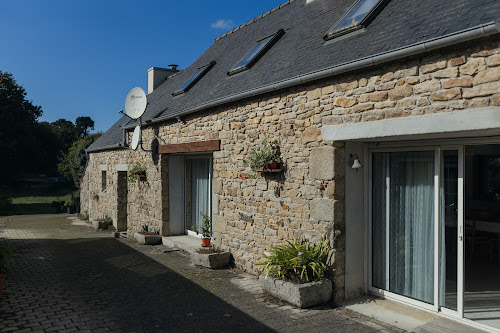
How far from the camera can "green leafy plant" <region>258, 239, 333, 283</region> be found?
525 cm

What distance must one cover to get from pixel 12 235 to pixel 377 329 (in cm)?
1236

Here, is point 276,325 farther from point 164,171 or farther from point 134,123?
point 134,123

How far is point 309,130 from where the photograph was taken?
5.67 meters

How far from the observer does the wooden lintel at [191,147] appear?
7.94 meters

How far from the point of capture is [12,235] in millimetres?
12602

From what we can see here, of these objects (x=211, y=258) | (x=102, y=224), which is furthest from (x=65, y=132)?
(x=211, y=258)

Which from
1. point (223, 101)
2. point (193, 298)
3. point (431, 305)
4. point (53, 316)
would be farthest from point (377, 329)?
point (223, 101)

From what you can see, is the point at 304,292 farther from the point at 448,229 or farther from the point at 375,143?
the point at 375,143

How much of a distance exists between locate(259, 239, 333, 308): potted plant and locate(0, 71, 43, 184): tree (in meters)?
28.0

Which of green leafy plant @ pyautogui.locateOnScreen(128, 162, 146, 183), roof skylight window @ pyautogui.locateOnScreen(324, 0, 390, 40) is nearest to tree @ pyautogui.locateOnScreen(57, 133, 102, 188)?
green leafy plant @ pyautogui.locateOnScreen(128, 162, 146, 183)

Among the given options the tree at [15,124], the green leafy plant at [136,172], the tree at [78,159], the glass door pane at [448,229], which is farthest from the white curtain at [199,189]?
the tree at [15,124]

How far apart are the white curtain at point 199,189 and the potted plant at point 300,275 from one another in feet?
12.5

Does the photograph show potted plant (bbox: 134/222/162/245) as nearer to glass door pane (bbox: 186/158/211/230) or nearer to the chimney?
glass door pane (bbox: 186/158/211/230)

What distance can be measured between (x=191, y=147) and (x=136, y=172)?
3.17m
